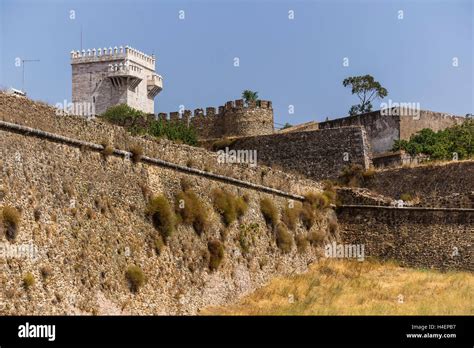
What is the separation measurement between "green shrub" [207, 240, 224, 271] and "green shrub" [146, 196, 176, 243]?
1.97m

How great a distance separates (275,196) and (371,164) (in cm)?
837

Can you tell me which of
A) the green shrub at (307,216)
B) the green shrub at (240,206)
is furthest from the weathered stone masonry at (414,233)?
the green shrub at (240,206)

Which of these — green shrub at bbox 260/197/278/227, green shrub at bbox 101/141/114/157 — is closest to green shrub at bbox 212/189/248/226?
green shrub at bbox 260/197/278/227

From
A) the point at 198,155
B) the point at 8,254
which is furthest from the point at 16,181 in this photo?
the point at 198,155

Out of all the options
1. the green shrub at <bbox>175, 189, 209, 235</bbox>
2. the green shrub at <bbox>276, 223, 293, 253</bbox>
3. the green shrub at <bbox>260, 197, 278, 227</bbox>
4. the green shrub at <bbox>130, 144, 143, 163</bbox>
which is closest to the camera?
the green shrub at <bbox>130, 144, 143, 163</bbox>

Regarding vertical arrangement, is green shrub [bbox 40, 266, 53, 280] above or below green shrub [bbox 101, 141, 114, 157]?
below

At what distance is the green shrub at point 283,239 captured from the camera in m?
29.5

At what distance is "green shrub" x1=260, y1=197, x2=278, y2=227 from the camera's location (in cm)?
2908

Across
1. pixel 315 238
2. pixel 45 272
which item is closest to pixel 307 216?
pixel 315 238

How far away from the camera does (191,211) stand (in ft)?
81.6

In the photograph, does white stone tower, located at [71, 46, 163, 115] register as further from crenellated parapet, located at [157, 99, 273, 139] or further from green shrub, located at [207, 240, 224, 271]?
green shrub, located at [207, 240, 224, 271]

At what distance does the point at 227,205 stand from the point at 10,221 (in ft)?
29.8

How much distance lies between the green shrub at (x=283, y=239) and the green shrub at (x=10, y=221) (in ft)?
39.6
